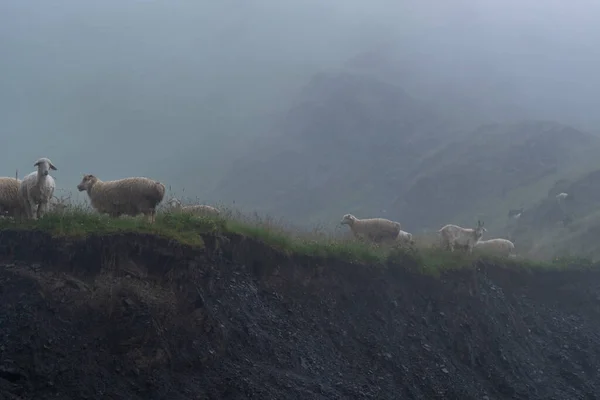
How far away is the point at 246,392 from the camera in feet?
54.6

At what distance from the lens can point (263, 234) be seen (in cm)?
2164

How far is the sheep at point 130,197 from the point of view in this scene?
825 inches

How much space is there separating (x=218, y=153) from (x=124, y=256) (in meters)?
109

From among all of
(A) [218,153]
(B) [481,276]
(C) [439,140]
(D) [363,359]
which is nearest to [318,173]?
(C) [439,140]

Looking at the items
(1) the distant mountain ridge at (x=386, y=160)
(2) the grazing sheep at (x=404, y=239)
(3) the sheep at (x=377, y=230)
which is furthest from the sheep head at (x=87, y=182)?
(1) the distant mountain ridge at (x=386, y=160)

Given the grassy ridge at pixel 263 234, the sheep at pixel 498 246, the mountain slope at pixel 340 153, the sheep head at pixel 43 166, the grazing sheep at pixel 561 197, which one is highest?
the sheep head at pixel 43 166

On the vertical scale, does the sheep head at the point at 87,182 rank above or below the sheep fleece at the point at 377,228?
above

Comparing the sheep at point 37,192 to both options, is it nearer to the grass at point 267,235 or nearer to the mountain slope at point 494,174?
the grass at point 267,235

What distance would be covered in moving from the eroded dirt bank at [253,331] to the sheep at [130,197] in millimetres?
2592

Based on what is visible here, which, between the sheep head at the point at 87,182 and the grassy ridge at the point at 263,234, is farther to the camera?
the sheep head at the point at 87,182

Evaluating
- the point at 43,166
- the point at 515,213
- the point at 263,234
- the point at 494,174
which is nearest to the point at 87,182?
the point at 43,166

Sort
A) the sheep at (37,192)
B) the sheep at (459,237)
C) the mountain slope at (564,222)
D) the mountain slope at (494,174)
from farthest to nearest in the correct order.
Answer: the mountain slope at (494,174) → the mountain slope at (564,222) → the sheep at (459,237) → the sheep at (37,192)

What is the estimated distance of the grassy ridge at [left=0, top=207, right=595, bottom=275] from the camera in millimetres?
17984

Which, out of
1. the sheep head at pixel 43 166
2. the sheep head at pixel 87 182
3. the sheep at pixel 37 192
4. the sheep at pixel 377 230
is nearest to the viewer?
the sheep at pixel 37 192
